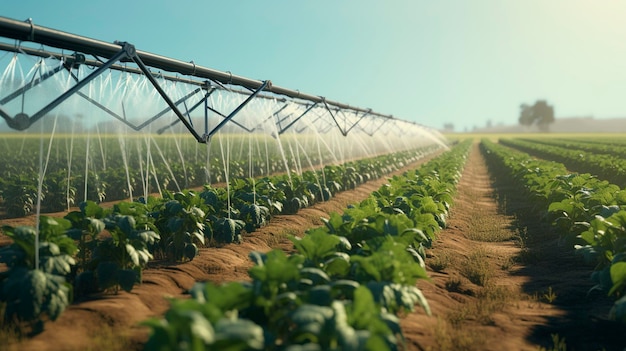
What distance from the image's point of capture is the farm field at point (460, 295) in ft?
14.2

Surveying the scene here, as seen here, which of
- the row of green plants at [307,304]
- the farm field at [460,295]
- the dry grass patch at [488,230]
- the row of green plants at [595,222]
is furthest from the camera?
the dry grass patch at [488,230]

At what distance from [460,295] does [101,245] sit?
4452 mm

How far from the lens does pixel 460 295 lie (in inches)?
233

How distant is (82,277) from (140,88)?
630 cm

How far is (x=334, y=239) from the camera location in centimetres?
449

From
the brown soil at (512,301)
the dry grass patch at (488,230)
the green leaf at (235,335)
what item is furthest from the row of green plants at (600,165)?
the green leaf at (235,335)

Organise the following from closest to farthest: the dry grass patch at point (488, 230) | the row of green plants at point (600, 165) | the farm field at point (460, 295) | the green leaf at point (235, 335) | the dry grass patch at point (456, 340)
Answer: the green leaf at point (235, 335) → the dry grass patch at point (456, 340) → the farm field at point (460, 295) → the dry grass patch at point (488, 230) → the row of green plants at point (600, 165)

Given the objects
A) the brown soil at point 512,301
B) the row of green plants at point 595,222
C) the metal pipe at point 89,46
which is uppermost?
the metal pipe at point 89,46

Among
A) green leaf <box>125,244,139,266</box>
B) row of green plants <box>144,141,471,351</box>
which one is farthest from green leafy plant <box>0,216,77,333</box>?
row of green plants <box>144,141,471,351</box>

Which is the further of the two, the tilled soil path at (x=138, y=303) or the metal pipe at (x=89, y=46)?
the metal pipe at (x=89, y=46)

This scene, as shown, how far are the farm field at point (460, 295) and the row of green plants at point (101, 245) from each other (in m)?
0.21

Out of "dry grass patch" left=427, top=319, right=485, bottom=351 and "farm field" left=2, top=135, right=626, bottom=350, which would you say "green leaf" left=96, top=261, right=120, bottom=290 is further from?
"dry grass patch" left=427, top=319, right=485, bottom=351

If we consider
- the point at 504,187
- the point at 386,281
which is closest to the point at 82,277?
the point at 386,281

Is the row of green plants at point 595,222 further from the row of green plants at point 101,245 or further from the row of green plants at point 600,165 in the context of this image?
the row of green plants at point 101,245
